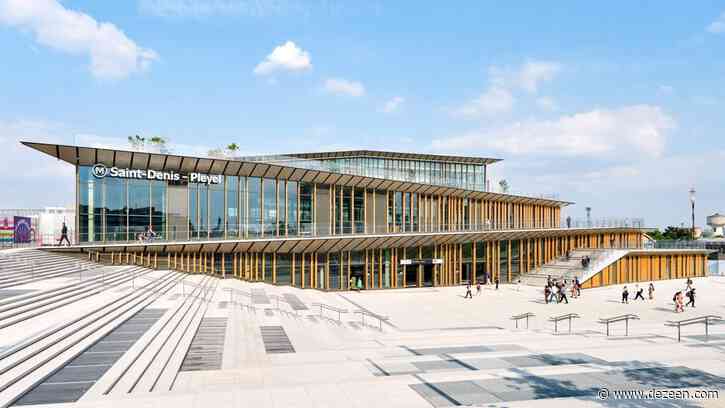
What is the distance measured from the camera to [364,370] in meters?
10.5

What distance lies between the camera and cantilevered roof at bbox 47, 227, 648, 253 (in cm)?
2595

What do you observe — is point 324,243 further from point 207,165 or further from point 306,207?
point 207,165

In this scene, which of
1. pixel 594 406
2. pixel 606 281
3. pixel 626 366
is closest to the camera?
pixel 594 406

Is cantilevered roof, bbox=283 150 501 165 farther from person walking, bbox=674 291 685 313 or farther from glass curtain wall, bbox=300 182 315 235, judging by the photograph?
person walking, bbox=674 291 685 313

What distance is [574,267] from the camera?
44.0 meters

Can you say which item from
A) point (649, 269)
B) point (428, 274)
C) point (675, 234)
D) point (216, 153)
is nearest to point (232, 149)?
point (216, 153)

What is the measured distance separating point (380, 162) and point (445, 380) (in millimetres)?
42686

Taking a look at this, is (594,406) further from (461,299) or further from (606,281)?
(606,281)

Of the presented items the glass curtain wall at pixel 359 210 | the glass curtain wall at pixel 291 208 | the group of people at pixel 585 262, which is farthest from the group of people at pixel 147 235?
the group of people at pixel 585 262

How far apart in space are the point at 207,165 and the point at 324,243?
9.84 m

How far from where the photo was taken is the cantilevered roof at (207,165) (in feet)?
80.8

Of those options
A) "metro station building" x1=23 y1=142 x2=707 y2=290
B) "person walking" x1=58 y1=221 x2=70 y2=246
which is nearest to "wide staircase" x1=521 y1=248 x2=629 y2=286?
"metro station building" x1=23 y1=142 x2=707 y2=290

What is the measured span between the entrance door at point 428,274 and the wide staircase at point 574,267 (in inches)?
373

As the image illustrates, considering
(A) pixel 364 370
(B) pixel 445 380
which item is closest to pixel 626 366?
(B) pixel 445 380
